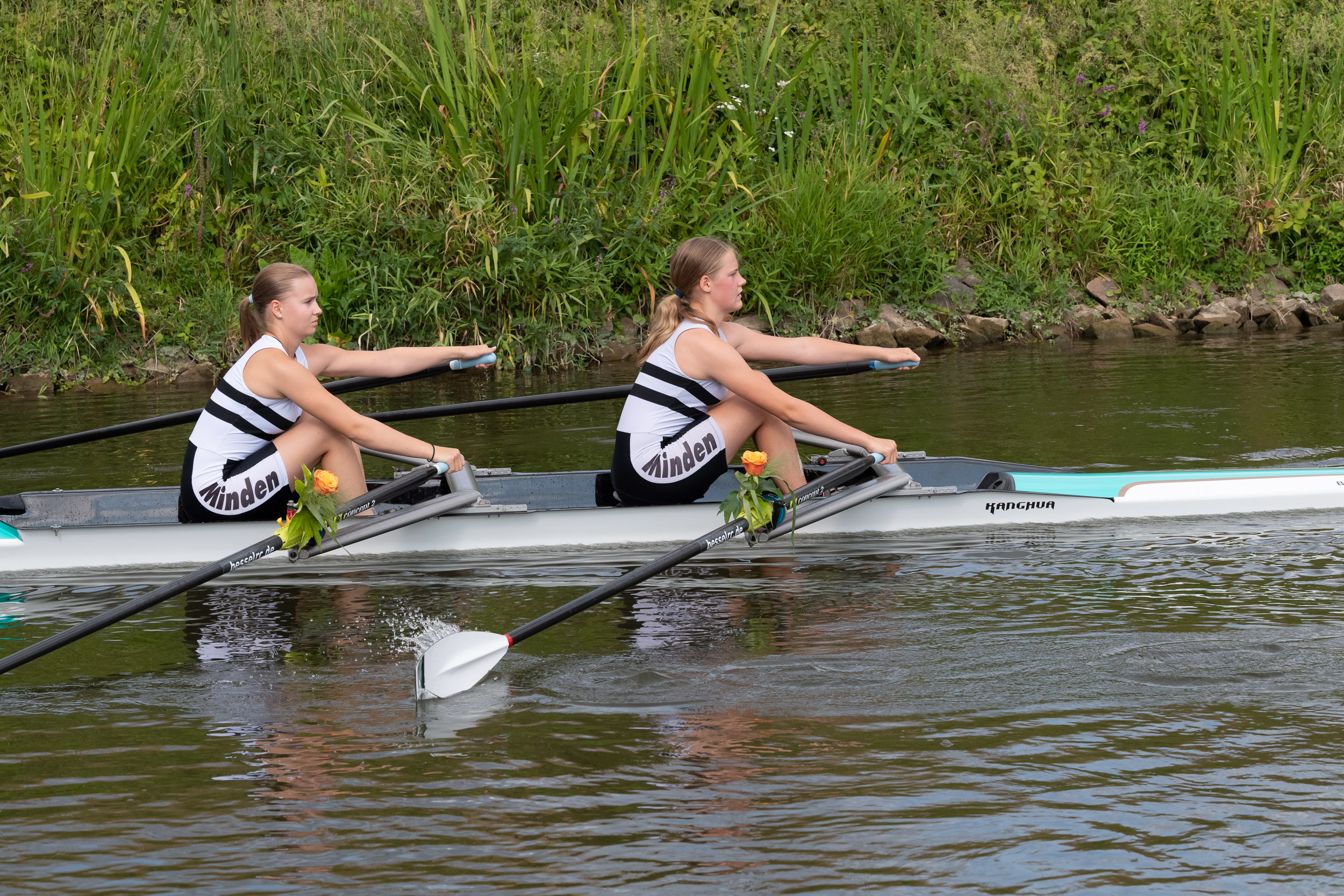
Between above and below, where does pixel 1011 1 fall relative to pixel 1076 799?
above

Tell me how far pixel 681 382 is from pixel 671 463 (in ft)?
1.17

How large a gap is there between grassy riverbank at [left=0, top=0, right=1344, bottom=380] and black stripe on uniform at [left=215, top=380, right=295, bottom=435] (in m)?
6.61

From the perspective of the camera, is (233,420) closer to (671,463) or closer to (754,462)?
(671,463)

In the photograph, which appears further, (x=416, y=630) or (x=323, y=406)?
(x=323, y=406)

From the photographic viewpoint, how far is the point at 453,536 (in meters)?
6.25

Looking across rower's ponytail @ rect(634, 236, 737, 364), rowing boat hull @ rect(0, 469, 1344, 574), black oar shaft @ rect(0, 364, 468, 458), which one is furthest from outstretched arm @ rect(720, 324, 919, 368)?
black oar shaft @ rect(0, 364, 468, 458)

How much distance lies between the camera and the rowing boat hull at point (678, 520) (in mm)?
5977

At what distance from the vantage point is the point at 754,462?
5574mm

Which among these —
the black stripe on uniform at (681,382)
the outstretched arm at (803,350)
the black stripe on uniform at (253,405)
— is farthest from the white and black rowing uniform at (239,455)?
the outstretched arm at (803,350)

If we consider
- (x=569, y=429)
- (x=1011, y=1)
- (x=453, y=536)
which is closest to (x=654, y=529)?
(x=453, y=536)

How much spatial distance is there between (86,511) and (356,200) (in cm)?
680

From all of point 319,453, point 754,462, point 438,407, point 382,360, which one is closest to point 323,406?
point 319,453

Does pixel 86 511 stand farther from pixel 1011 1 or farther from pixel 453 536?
pixel 1011 1

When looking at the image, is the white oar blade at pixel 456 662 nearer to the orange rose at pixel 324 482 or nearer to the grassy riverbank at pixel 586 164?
the orange rose at pixel 324 482
